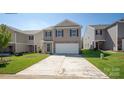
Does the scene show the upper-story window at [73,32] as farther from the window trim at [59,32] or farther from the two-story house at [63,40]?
the window trim at [59,32]

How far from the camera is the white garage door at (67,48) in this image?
1744cm

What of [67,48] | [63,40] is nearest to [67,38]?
[63,40]

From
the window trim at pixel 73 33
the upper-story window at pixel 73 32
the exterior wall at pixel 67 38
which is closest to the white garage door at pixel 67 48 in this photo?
the exterior wall at pixel 67 38

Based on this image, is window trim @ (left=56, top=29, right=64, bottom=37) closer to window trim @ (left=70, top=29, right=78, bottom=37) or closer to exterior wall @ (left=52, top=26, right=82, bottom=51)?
Answer: exterior wall @ (left=52, top=26, right=82, bottom=51)

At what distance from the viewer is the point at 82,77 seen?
709 cm

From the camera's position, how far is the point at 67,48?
17.6 metres

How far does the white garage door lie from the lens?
1744cm

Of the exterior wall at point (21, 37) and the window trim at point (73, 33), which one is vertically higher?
the window trim at point (73, 33)

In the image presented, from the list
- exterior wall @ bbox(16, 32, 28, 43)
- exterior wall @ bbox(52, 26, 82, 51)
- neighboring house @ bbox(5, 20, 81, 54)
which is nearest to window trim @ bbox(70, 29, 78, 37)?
neighboring house @ bbox(5, 20, 81, 54)

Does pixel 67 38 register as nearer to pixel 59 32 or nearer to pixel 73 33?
pixel 73 33

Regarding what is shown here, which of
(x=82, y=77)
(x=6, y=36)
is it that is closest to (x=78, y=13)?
(x=82, y=77)
